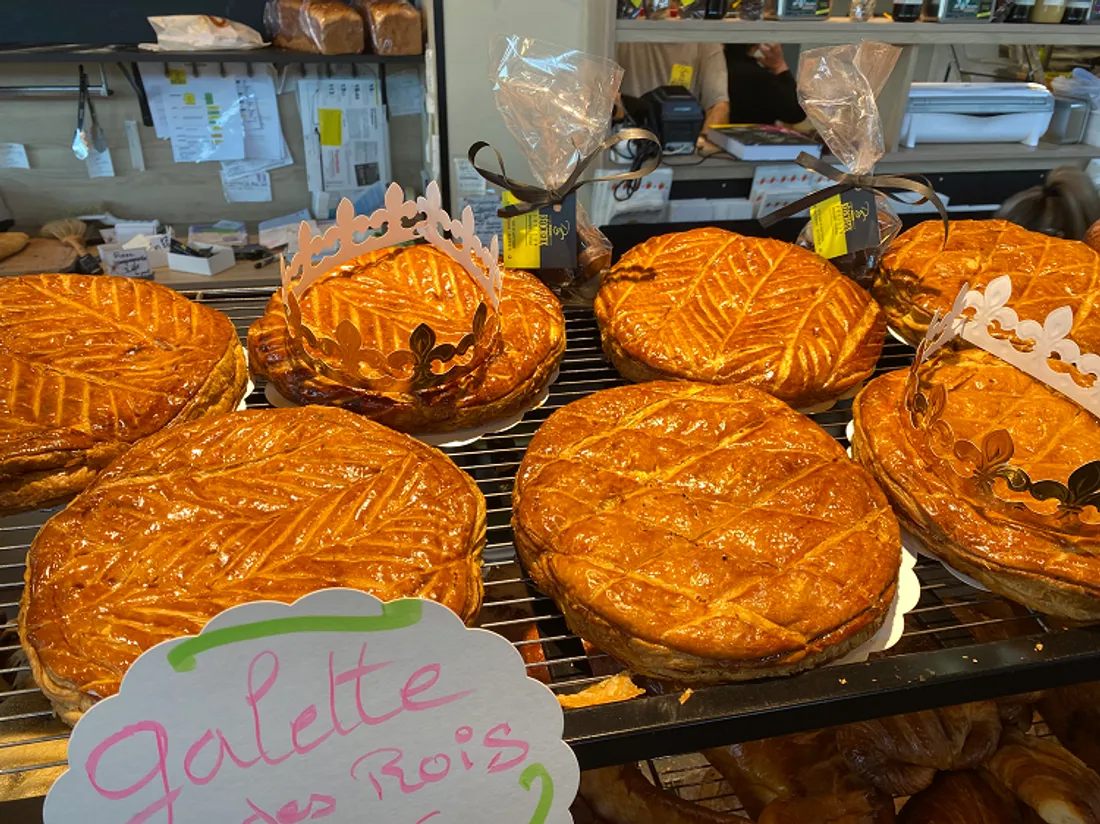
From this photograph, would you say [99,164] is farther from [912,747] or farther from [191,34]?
[912,747]

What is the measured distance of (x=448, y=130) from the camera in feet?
12.7

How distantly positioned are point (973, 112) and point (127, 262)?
475cm

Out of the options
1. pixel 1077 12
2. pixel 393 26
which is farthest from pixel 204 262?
pixel 1077 12

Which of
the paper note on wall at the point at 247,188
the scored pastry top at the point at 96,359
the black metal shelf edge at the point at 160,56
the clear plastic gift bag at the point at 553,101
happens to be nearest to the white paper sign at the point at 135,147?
the paper note on wall at the point at 247,188

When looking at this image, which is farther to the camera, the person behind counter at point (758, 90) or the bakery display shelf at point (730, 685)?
the person behind counter at point (758, 90)

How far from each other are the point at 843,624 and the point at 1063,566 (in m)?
0.38

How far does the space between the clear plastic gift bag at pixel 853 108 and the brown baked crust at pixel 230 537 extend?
Answer: 1.26 meters

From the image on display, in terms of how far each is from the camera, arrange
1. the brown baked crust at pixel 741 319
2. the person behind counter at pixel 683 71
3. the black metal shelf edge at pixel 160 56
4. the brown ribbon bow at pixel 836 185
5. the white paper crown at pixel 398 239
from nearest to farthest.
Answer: the white paper crown at pixel 398 239
the brown baked crust at pixel 741 319
the brown ribbon bow at pixel 836 185
the black metal shelf edge at pixel 160 56
the person behind counter at pixel 683 71

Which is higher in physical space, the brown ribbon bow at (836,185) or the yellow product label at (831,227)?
the brown ribbon bow at (836,185)

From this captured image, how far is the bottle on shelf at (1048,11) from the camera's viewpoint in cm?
373

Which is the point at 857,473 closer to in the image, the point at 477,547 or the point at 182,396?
the point at 477,547

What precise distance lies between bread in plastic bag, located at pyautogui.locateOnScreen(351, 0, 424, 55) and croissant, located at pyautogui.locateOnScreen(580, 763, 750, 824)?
3.72 metres

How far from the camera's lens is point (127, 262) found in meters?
4.22

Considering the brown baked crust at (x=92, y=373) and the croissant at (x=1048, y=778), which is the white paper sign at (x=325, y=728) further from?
the croissant at (x=1048, y=778)
